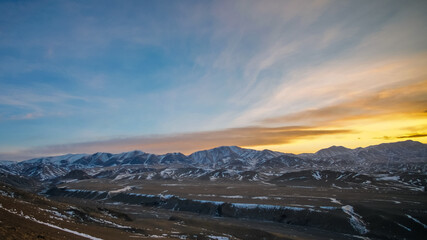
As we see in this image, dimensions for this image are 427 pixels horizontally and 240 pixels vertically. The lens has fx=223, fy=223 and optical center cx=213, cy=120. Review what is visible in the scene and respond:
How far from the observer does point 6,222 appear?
83.7 ft

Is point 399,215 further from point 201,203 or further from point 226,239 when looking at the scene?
point 201,203

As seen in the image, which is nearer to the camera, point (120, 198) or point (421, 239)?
point (421, 239)

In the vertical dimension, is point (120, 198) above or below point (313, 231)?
below

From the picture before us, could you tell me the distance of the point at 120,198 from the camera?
151750mm

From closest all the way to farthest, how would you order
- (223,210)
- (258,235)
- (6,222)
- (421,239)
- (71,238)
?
(6,222)
(71,238)
(421,239)
(258,235)
(223,210)

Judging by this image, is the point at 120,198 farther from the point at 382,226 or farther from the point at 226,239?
the point at 382,226

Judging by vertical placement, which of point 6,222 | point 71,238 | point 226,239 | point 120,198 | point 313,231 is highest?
point 6,222

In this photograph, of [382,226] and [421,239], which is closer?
[421,239]

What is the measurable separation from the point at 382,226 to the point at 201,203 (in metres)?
76.3

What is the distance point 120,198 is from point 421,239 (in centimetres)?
15180

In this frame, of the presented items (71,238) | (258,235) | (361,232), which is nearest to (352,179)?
(361,232)

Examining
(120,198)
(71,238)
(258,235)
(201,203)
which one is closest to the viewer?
(71,238)

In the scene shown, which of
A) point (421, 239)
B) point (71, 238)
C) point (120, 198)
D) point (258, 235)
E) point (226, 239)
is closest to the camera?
point (71, 238)

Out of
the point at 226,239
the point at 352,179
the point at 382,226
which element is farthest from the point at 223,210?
the point at 352,179
